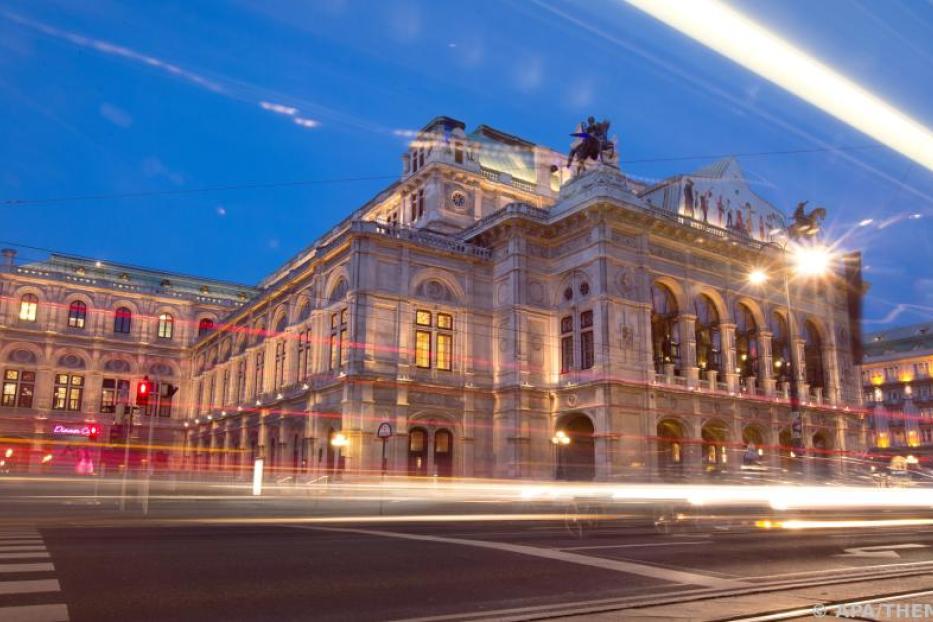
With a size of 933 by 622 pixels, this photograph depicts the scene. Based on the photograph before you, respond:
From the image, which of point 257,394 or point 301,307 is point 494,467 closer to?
point 301,307

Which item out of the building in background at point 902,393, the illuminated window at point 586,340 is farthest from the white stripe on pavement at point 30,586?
the building in background at point 902,393

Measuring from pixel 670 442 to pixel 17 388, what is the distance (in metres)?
54.7

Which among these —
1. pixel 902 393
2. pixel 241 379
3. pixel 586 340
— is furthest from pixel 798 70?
pixel 902 393

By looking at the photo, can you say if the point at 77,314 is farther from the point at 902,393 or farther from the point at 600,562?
the point at 902,393

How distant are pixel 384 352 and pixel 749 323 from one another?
25109 mm

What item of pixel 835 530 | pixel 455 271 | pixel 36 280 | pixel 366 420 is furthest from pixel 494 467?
pixel 36 280

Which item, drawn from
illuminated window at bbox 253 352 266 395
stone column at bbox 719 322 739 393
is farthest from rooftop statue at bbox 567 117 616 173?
illuminated window at bbox 253 352 266 395

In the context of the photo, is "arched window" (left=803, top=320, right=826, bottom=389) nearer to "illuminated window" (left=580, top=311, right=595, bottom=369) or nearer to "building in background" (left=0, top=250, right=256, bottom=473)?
"illuminated window" (left=580, top=311, right=595, bottom=369)

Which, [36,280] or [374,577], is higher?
[36,280]

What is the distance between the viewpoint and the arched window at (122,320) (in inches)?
2726

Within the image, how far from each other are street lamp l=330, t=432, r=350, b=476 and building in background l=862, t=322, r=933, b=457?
68364 mm

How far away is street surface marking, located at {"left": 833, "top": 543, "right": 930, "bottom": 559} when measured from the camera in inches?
478

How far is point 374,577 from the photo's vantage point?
915cm

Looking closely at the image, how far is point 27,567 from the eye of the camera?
30.2 ft
